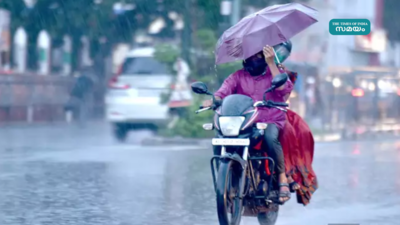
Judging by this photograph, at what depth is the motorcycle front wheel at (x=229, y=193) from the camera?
6.94 meters

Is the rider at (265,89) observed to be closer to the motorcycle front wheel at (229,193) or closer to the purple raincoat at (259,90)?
the purple raincoat at (259,90)

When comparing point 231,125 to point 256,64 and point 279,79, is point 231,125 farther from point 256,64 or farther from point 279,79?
point 256,64

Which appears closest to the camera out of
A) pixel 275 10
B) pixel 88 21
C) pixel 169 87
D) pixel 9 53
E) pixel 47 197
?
pixel 275 10

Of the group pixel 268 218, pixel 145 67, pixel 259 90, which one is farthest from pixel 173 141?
pixel 259 90

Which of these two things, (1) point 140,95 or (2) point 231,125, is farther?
(1) point 140,95

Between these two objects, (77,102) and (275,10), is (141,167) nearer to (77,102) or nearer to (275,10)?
(275,10)

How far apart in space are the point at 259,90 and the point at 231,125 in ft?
2.11

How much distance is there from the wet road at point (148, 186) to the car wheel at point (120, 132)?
5.34 ft

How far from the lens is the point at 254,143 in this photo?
7.39 metres

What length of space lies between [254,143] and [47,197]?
3.58 metres

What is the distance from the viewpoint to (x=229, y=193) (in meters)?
7.09

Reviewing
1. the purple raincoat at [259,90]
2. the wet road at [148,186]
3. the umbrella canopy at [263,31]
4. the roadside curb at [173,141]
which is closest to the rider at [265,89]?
the purple raincoat at [259,90]

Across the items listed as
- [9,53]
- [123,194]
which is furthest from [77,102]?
[123,194]

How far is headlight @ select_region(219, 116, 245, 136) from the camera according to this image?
7.12 m
